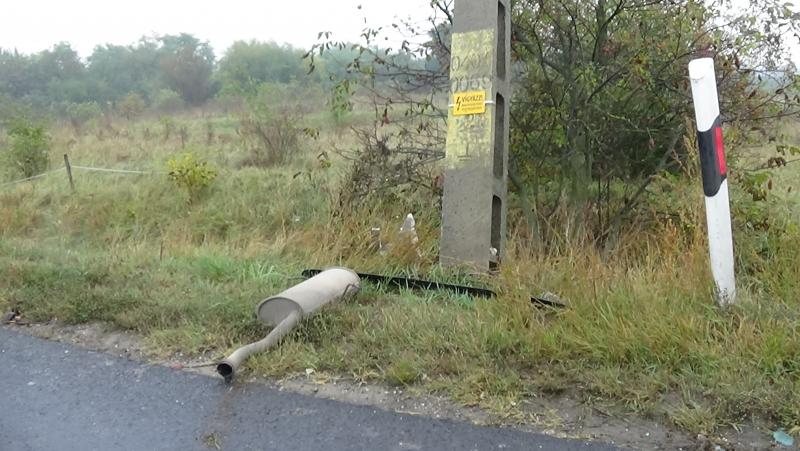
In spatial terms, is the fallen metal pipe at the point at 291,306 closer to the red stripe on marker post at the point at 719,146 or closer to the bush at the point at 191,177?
the red stripe on marker post at the point at 719,146

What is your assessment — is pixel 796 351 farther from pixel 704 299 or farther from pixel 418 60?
pixel 418 60

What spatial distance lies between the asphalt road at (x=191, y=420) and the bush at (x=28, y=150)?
10264 mm

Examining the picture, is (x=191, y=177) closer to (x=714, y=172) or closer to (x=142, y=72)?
(x=714, y=172)

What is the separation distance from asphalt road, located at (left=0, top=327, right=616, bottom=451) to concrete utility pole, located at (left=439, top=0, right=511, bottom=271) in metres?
2.21

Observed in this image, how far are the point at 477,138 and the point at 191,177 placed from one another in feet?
19.0

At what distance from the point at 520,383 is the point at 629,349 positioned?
543 mm

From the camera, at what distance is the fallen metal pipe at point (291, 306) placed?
133 inches

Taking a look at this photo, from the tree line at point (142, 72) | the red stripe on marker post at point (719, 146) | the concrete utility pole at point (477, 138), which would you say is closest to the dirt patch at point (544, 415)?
the red stripe on marker post at point (719, 146)

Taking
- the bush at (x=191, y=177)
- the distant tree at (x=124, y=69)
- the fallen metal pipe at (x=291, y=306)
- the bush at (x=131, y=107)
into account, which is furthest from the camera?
the distant tree at (x=124, y=69)

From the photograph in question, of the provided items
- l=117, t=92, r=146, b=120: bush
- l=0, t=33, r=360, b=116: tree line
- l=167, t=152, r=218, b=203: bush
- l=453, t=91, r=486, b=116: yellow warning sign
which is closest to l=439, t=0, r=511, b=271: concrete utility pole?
l=453, t=91, r=486, b=116: yellow warning sign

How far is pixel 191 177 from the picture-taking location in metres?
9.71

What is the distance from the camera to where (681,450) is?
2602 mm

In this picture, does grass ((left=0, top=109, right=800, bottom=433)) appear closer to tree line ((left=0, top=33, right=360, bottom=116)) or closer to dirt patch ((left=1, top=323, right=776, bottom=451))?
dirt patch ((left=1, top=323, right=776, bottom=451))

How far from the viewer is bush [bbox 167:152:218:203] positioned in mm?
9719
